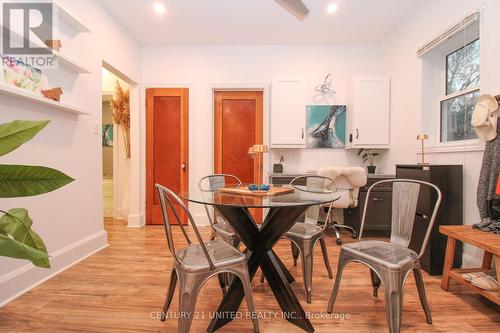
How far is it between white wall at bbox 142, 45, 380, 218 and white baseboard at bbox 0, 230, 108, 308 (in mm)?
1630

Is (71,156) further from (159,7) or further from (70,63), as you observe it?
(159,7)

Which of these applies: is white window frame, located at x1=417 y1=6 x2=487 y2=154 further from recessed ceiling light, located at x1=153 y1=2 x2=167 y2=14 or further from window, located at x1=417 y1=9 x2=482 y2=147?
recessed ceiling light, located at x1=153 y1=2 x2=167 y2=14

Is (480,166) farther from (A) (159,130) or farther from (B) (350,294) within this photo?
(A) (159,130)

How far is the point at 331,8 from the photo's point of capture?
3029mm

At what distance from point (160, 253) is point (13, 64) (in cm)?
212

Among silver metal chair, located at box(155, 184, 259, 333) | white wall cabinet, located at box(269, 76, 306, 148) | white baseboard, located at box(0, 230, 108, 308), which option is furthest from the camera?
white wall cabinet, located at box(269, 76, 306, 148)

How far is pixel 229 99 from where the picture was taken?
405 centimetres

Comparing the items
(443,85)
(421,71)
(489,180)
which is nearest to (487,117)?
(489,180)

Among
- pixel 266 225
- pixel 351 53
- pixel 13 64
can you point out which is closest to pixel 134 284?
pixel 266 225

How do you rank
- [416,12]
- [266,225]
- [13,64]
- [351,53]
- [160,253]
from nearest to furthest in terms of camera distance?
[266,225]
[13,64]
[160,253]
[416,12]
[351,53]

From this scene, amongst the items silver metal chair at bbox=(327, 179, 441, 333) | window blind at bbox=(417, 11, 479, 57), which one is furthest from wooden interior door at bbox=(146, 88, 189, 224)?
window blind at bbox=(417, 11, 479, 57)

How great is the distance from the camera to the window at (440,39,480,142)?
2447mm

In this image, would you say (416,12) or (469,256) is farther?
(416,12)

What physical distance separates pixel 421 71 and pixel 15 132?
3.69m
